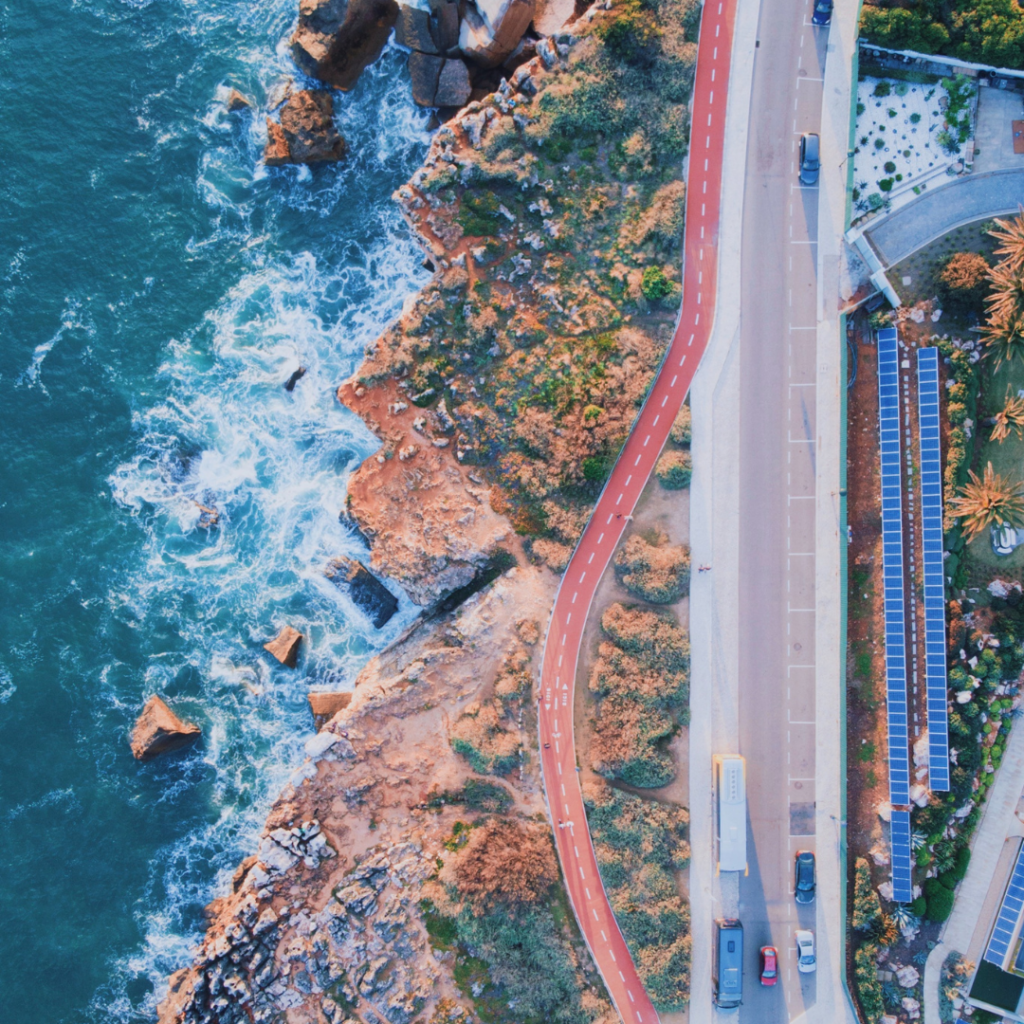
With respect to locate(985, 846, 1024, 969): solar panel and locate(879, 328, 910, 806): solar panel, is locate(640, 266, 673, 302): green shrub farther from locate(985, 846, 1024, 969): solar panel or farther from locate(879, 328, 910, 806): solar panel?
locate(985, 846, 1024, 969): solar panel

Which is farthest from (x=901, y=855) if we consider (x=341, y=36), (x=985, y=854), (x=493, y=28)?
(x=341, y=36)

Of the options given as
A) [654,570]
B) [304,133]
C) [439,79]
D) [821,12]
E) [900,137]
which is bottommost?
[654,570]

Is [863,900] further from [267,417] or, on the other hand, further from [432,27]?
[432,27]

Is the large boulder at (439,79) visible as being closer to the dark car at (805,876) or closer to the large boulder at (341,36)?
the large boulder at (341,36)

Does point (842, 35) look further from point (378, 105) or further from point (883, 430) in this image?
point (378, 105)

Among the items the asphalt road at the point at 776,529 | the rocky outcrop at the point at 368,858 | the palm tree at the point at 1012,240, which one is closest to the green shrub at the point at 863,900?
the asphalt road at the point at 776,529

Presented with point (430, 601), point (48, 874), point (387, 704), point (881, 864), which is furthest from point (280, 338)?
point (881, 864)

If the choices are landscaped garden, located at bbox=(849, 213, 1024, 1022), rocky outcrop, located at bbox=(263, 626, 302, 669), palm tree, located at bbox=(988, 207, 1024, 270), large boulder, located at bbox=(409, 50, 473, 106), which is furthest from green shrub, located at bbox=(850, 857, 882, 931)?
large boulder, located at bbox=(409, 50, 473, 106)
